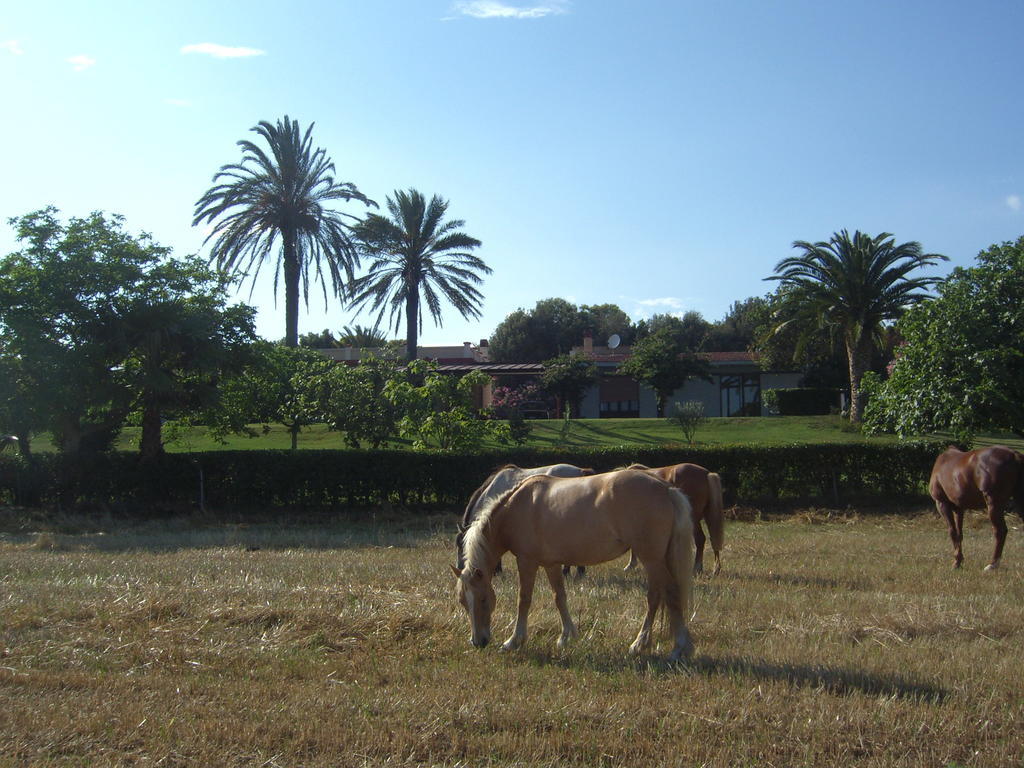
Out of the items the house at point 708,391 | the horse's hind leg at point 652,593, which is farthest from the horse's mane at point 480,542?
the house at point 708,391

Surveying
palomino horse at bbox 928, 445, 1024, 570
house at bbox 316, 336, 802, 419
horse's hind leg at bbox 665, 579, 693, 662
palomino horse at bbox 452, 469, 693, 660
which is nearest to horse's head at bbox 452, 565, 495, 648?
palomino horse at bbox 452, 469, 693, 660

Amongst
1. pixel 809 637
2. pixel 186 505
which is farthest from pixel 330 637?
pixel 186 505

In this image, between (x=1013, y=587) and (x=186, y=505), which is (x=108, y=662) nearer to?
(x=1013, y=587)

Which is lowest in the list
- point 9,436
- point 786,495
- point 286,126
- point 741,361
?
point 786,495

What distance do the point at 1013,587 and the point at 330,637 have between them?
7853 mm

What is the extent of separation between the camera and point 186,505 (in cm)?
2020

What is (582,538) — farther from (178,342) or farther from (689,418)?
(689,418)

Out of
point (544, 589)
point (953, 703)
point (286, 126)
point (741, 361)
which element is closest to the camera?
point (953, 703)

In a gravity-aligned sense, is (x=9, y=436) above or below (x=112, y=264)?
below

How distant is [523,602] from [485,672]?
41.3 inches

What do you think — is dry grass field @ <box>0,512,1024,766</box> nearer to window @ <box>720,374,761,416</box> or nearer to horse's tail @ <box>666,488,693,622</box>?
horse's tail @ <box>666,488,693,622</box>

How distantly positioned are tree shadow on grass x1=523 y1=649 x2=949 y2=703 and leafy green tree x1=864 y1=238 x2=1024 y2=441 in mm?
13376

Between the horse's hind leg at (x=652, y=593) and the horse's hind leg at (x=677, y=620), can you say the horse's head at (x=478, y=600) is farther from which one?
the horse's hind leg at (x=677, y=620)

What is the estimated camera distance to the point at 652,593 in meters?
7.13
